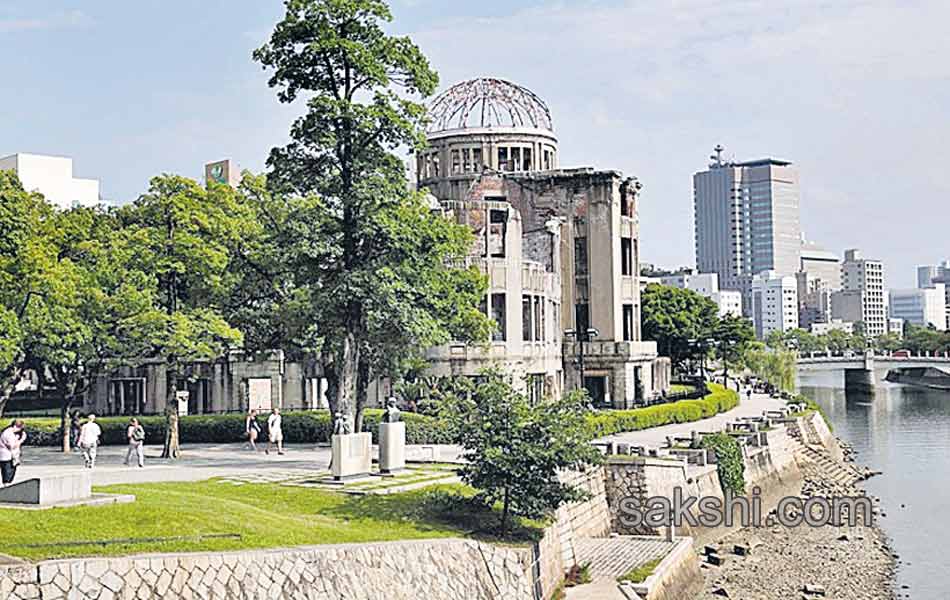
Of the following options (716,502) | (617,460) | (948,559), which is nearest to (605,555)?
(617,460)

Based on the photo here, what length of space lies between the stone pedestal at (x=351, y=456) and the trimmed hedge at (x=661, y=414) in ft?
51.3

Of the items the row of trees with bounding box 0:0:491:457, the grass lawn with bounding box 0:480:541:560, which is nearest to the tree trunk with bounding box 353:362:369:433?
the row of trees with bounding box 0:0:491:457

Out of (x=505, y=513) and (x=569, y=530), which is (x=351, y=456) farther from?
(x=569, y=530)

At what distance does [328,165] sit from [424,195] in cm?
376

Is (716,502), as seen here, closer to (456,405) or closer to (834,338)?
(456,405)

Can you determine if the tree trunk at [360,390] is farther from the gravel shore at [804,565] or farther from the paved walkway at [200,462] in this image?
the gravel shore at [804,565]

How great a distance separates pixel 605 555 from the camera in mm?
32062

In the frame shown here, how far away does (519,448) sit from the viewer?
27.8 m

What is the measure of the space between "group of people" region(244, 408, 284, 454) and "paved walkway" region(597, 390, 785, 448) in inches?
594

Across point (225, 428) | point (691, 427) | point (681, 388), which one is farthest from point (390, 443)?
point (681, 388)

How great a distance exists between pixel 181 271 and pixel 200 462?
770cm

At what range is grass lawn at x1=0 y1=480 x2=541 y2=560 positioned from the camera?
67.9ft

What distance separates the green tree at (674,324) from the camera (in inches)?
3433

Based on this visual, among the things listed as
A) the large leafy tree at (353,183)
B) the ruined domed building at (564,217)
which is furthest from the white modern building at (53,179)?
the large leafy tree at (353,183)
